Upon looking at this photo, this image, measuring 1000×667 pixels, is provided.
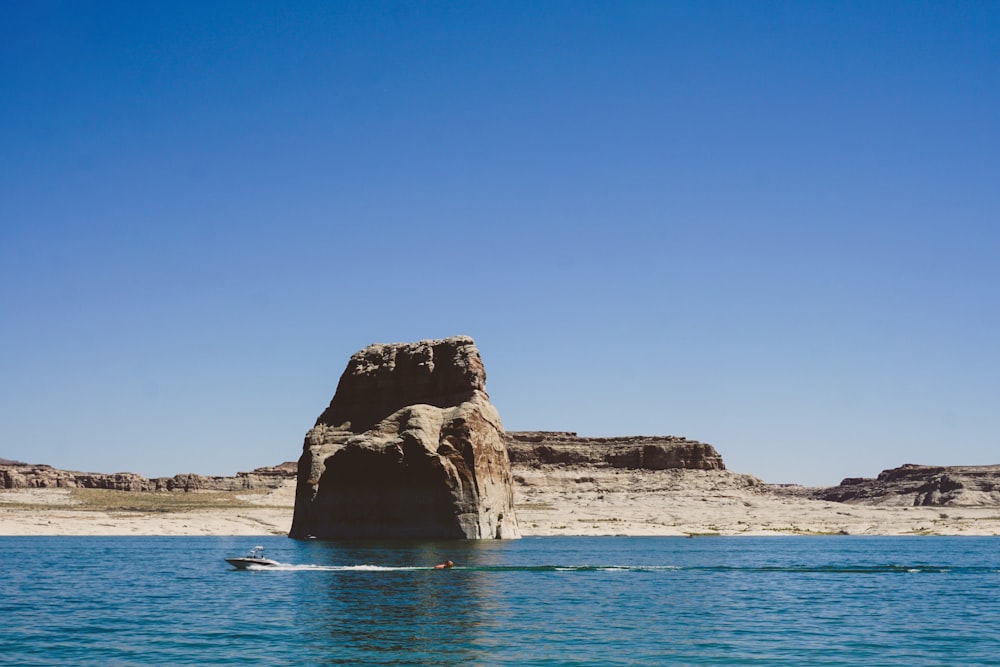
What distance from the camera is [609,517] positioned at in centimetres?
15000

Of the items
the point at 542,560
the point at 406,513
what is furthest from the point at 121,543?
the point at 542,560

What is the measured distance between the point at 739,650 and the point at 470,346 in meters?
65.0

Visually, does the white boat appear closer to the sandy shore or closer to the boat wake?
the boat wake

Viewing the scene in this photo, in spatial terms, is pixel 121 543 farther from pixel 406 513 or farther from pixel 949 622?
pixel 949 622

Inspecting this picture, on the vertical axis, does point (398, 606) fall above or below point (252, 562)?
below

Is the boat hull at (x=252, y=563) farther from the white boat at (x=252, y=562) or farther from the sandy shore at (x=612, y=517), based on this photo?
the sandy shore at (x=612, y=517)

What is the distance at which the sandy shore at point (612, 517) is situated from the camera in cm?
10838

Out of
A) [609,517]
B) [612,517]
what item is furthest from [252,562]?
[612,517]

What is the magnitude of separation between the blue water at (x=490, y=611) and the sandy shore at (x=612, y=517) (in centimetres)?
4088

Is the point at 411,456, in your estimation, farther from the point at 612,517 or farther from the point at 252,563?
the point at 612,517

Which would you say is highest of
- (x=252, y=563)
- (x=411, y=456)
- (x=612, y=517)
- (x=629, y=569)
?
(x=411, y=456)

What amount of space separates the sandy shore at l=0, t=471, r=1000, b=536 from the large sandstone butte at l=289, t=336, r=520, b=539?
20114mm

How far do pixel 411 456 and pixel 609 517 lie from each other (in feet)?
240

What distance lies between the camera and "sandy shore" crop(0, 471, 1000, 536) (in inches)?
4267
